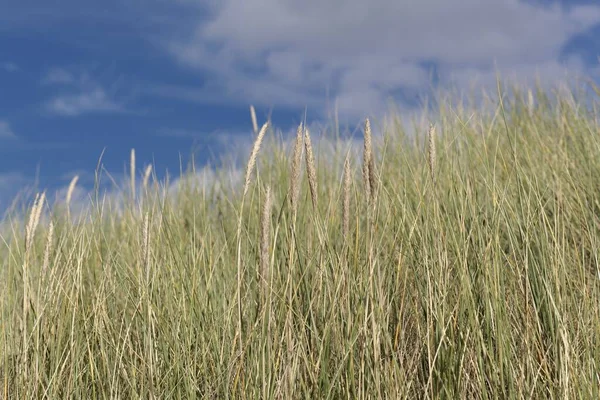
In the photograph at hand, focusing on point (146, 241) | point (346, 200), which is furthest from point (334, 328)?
point (146, 241)

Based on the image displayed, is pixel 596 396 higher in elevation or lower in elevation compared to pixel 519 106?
lower

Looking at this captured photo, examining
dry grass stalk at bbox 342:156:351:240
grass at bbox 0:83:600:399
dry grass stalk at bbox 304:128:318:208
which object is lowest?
grass at bbox 0:83:600:399

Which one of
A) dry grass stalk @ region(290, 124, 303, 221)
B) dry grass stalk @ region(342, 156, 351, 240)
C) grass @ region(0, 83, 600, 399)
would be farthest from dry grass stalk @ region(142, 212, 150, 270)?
dry grass stalk @ region(342, 156, 351, 240)

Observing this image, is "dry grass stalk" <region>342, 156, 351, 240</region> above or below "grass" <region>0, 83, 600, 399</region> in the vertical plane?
above

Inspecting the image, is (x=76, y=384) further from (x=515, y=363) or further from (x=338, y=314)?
(x=515, y=363)

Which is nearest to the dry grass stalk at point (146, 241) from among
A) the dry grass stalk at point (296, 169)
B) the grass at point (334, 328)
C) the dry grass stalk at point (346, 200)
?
the grass at point (334, 328)

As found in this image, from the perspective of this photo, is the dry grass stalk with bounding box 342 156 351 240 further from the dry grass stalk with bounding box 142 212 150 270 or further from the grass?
the dry grass stalk with bounding box 142 212 150 270

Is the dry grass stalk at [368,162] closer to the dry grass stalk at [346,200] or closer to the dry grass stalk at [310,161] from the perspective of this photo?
the dry grass stalk at [346,200]

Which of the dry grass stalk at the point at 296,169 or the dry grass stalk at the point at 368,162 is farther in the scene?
the dry grass stalk at the point at 368,162

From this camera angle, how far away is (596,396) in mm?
1962

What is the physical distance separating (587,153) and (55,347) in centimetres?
333

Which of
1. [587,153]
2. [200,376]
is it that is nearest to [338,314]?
[200,376]

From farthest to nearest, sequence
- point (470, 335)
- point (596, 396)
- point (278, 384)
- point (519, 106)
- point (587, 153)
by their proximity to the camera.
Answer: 1. point (519, 106)
2. point (587, 153)
3. point (470, 335)
4. point (596, 396)
5. point (278, 384)

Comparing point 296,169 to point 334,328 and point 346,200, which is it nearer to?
point 346,200
